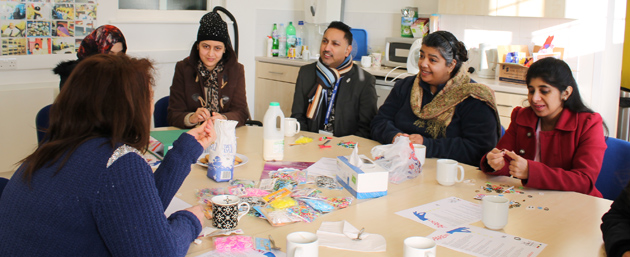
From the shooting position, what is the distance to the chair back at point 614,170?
89.9 inches

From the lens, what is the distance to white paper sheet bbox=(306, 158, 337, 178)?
2252mm

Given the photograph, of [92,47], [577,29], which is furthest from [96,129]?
[577,29]

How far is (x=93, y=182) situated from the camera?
1.29 m

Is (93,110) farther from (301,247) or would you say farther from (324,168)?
(324,168)

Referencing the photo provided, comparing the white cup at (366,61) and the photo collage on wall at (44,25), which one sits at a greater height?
the photo collage on wall at (44,25)

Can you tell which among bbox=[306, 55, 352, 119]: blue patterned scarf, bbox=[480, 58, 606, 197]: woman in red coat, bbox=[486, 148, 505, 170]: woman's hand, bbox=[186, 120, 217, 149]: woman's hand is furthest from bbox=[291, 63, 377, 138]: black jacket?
bbox=[186, 120, 217, 149]: woman's hand

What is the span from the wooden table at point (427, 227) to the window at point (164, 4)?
2630 millimetres

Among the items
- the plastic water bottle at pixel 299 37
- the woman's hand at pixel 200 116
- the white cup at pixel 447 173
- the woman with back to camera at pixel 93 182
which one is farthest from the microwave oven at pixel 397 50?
the woman with back to camera at pixel 93 182

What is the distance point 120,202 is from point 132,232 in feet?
0.24

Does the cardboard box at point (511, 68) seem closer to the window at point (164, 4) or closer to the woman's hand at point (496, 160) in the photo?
the woman's hand at point (496, 160)

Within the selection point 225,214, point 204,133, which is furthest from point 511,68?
point 225,214

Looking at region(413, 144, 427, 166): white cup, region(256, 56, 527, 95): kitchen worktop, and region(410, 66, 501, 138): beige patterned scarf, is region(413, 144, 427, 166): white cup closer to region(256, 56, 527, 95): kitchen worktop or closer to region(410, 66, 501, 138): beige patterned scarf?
region(410, 66, 501, 138): beige patterned scarf

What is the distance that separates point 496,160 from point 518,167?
11 cm

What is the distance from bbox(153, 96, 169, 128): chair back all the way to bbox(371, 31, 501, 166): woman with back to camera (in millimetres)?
1196
